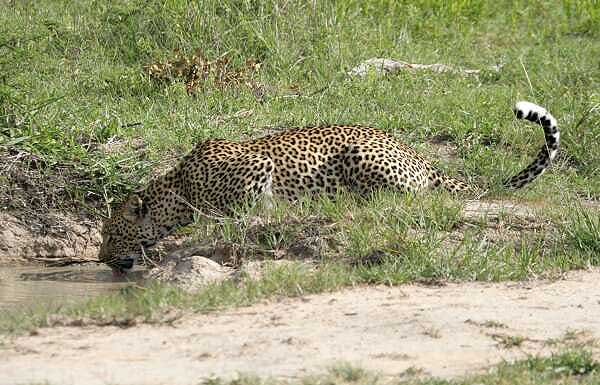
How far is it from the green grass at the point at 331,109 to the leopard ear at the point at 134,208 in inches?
18.3

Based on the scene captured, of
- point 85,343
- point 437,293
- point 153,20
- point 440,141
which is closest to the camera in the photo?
point 85,343

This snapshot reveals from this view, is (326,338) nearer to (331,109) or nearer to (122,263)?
(122,263)

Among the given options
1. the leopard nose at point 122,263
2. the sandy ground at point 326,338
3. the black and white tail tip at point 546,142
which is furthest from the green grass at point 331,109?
the leopard nose at point 122,263

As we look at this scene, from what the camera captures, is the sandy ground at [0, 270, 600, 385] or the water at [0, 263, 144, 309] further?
the water at [0, 263, 144, 309]

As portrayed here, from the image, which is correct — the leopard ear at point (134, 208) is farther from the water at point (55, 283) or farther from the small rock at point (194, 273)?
the small rock at point (194, 273)

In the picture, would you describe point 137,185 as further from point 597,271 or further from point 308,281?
point 597,271

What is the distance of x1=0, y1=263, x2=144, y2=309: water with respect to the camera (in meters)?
8.50

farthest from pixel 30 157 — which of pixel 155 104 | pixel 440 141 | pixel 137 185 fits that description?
pixel 440 141

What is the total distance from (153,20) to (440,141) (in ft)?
11.7

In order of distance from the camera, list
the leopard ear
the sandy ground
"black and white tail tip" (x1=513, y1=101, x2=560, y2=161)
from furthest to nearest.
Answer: the leopard ear, "black and white tail tip" (x1=513, y1=101, x2=560, y2=161), the sandy ground

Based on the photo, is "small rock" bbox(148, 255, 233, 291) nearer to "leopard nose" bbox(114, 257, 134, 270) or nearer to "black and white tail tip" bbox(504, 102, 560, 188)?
"leopard nose" bbox(114, 257, 134, 270)

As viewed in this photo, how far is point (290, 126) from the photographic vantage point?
11484 mm

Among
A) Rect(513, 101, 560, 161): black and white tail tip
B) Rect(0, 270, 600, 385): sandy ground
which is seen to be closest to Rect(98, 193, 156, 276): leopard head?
Rect(0, 270, 600, 385): sandy ground

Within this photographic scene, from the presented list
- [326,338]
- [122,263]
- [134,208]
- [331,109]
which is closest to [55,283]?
[122,263]
